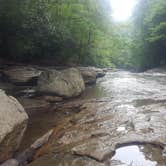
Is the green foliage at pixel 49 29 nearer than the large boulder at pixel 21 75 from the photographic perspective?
No

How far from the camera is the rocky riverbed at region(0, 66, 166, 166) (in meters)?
4.71

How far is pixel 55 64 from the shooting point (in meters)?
19.3

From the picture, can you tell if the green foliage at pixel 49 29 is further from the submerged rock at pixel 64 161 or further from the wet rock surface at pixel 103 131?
the submerged rock at pixel 64 161

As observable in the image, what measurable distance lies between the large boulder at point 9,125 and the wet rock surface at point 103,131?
1.79 feet

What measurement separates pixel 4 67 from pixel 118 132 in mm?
10399

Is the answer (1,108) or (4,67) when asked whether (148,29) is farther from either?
(1,108)

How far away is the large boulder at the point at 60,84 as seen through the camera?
1077 cm

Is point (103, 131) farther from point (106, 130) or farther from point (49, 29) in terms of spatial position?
point (49, 29)

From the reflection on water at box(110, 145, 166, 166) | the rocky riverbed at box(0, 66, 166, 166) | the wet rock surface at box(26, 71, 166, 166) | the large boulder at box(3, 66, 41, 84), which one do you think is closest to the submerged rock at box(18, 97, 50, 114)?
the rocky riverbed at box(0, 66, 166, 166)

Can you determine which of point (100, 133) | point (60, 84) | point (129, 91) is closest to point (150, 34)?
point (129, 91)

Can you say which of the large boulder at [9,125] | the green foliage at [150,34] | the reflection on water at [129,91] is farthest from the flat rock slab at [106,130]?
the green foliage at [150,34]

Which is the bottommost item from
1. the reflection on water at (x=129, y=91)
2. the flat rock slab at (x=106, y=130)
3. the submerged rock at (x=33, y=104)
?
the reflection on water at (x=129, y=91)

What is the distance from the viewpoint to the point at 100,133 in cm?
602

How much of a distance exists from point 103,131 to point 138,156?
4.97ft
